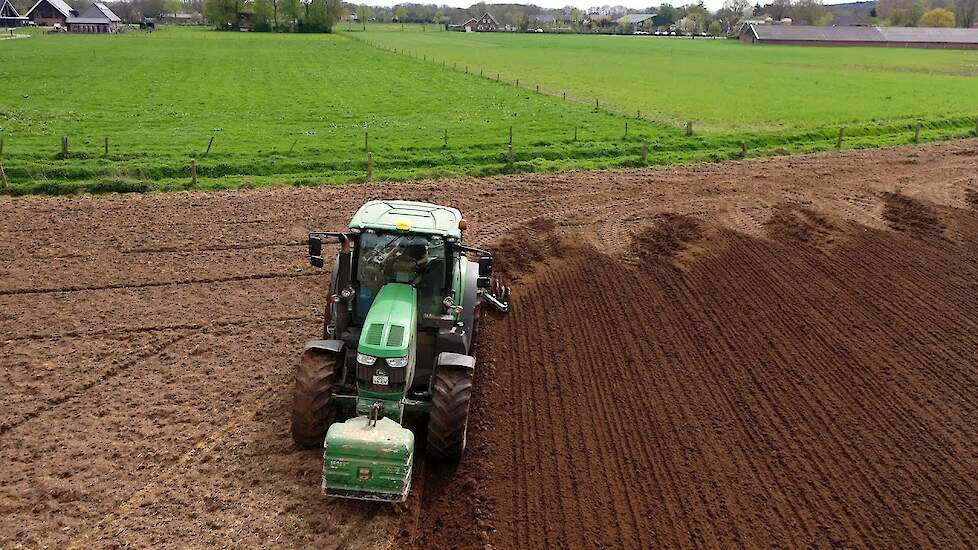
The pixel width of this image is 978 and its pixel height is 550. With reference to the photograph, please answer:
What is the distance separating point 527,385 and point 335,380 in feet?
11.3

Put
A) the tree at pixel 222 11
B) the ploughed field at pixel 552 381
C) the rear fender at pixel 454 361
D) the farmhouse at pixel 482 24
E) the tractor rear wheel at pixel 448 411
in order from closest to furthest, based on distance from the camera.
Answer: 1. the ploughed field at pixel 552 381
2. the tractor rear wheel at pixel 448 411
3. the rear fender at pixel 454 361
4. the tree at pixel 222 11
5. the farmhouse at pixel 482 24

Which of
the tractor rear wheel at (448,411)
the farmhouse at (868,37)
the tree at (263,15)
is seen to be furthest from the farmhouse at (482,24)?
the tractor rear wheel at (448,411)

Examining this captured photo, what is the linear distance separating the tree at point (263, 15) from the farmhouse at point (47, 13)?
32394 mm

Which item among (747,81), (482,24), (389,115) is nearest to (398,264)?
(389,115)

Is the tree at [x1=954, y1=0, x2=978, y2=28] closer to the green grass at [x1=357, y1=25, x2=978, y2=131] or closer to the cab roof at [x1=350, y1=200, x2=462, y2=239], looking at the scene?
the green grass at [x1=357, y1=25, x2=978, y2=131]

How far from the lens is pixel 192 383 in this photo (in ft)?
38.4

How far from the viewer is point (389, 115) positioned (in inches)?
1420

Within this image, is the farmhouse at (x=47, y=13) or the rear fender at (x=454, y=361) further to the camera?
the farmhouse at (x=47, y=13)

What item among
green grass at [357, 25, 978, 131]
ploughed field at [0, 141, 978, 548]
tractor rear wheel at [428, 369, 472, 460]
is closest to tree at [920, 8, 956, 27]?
green grass at [357, 25, 978, 131]

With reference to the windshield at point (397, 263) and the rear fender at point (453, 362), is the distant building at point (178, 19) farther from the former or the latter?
the rear fender at point (453, 362)

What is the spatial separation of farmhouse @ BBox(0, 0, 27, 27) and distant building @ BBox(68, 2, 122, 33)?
16.8 metres

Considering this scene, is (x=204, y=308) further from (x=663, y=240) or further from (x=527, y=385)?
(x=663, y=240)

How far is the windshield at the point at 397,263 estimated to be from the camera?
10.3 meters

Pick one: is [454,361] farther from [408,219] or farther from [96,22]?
[96,22]
